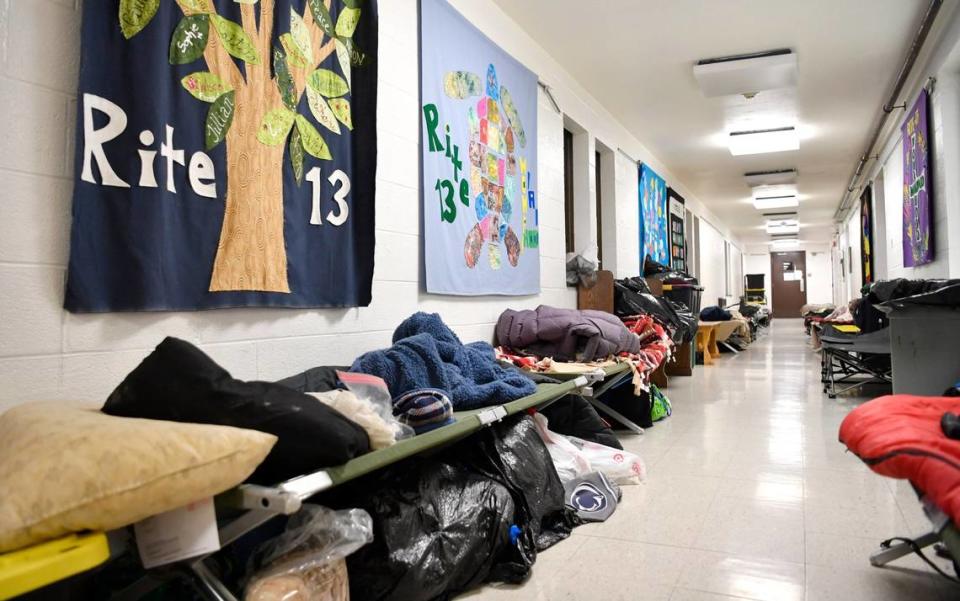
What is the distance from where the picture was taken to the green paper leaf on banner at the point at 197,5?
184cm

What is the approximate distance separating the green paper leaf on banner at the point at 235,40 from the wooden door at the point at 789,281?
23642 mm

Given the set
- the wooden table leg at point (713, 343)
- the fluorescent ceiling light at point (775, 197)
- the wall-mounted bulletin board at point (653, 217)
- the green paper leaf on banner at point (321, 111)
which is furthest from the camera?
the fluorescent ceiling light at point (775, 197)

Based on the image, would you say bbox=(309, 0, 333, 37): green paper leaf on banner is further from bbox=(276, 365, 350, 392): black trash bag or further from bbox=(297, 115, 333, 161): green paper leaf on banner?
bbox=(276, 365, 350, 392): black trash bag

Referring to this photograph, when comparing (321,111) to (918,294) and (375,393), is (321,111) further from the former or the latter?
(918,294)

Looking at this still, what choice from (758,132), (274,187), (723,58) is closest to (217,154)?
(274,187)

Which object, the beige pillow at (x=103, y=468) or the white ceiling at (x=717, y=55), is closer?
the beige pillow at (x=103, y=468)

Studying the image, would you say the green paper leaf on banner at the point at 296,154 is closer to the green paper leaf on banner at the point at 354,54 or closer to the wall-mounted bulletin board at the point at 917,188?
the green paper leaf on banner at the point at 354,54

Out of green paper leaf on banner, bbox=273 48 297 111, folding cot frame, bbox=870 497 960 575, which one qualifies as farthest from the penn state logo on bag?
green paper leaf on banner, bbox=273 48 297 111

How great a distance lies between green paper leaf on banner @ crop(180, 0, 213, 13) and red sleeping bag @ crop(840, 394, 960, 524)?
2.24 meters

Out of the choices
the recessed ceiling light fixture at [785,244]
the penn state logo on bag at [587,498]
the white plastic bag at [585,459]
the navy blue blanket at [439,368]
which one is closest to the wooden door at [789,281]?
the recessed ceiling light fixture at [785,244]

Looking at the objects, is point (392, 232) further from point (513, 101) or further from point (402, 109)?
point (513, 101)

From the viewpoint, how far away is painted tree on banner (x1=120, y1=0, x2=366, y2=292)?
74.7 inches

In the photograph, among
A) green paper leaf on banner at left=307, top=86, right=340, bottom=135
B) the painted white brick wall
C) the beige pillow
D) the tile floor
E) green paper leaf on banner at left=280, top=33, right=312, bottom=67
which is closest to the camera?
the beige pillow

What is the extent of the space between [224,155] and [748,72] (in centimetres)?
438
